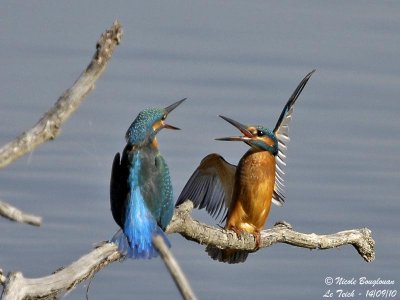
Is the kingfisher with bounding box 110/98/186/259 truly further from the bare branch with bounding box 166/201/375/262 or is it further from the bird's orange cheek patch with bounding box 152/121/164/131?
the bare branch with bounding box 166/201/375/262

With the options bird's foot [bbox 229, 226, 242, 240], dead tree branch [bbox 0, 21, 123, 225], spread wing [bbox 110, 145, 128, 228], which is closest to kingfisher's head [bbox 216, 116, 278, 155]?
bird's foot [bbox 229, 226, 242, 240]

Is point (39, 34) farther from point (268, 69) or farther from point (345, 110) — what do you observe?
point (345, 110)

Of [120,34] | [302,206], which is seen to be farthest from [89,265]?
[302,206]

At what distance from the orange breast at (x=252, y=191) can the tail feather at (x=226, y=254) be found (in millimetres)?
127

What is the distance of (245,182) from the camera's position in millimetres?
6625

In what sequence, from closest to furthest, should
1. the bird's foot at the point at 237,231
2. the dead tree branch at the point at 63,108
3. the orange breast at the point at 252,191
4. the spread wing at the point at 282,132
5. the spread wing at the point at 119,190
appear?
1. the dead tree branch at the point at 63,108
2. the spread wing at the point at 119,190
3. the bird's foot at the point at 237,231
4. the orange breast at the point at 252,191
5. the spread wing at the point at 282,132

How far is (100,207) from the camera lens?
761 cm

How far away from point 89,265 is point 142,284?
93.8 inches

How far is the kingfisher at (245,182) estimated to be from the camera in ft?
21.4

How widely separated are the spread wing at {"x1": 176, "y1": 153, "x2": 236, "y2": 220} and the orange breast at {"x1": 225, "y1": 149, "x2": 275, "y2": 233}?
124 mm

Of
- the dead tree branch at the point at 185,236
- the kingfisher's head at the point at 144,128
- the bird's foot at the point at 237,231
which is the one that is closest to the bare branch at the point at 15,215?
the dead tree branch at the point at 185,236

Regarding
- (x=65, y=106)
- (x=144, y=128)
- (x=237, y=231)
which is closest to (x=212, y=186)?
(x=237, y=231)

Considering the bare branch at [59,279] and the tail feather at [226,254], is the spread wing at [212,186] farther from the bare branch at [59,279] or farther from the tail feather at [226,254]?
the bare branch at [59,279]

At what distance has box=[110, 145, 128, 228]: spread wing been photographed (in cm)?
526
